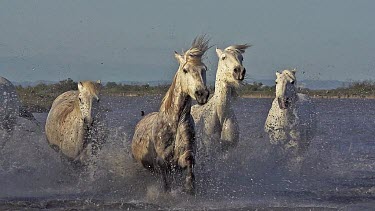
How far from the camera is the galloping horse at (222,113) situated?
38.3ft

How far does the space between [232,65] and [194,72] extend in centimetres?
198

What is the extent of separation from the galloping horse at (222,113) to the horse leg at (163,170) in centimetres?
162

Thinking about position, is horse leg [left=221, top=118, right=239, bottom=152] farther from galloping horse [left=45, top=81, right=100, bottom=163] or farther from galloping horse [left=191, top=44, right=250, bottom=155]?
galloping horse [left=45, top=81, right=100, bottom=163]

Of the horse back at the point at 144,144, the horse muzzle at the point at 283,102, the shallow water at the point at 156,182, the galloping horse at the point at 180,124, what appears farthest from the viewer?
the horse muzzle at the point at 283,102

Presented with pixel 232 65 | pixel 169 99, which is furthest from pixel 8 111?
pixel 169 99

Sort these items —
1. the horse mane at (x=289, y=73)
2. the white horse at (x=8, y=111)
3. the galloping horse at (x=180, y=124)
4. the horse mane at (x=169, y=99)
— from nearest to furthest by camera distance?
the galloping horse at (x=180, y=124) → the horse mane at (x=169, y=99) → the horse mane at (x=289, y=73) → the white horse at (x=8, y=111)

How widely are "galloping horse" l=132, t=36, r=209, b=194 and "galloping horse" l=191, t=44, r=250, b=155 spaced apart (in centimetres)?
155

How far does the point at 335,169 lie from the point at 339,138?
7.35 meters

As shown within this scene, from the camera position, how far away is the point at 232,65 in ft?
37.8

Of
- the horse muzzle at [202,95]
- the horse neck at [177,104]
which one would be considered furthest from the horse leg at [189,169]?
the horse muzzle at [202,95]

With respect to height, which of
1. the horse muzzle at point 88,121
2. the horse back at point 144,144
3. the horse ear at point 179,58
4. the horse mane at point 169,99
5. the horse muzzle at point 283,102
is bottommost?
the horse back at point 144,144

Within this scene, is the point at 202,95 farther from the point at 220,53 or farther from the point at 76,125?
the point at 76,125

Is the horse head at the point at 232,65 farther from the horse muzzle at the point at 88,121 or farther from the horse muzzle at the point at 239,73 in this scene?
the horse muzzle at the point at 88,121

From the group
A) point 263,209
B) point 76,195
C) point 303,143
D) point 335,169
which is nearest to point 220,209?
point 263,209
